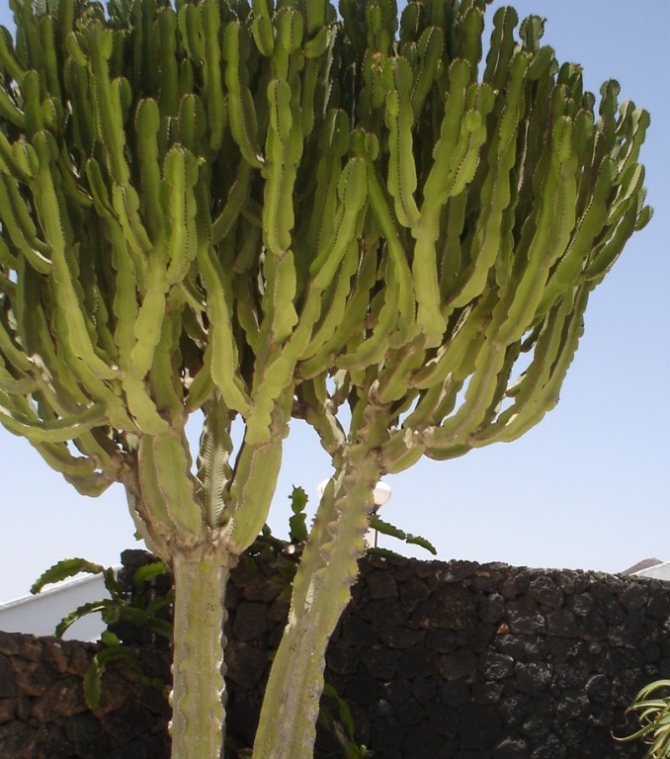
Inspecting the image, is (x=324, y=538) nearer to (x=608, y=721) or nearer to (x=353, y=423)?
(x=353, y=423)

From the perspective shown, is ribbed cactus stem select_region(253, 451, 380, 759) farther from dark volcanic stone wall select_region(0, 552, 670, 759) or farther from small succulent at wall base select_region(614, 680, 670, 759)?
small succulent at wall base select_region(614, 680, 670, 759)

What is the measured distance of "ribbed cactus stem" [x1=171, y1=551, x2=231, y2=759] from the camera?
14.5ft

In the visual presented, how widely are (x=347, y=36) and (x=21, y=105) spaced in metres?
1.46

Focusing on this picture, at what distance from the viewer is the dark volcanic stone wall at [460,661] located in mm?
6238

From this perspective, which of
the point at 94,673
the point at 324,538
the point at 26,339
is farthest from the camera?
the point at 94,673

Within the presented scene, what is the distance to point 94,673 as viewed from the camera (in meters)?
5.52

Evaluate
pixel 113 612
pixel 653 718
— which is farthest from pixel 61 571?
pixel 653 718

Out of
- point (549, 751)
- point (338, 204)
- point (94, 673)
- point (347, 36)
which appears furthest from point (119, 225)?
point (549, 751)

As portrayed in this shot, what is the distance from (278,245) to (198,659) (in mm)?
1757

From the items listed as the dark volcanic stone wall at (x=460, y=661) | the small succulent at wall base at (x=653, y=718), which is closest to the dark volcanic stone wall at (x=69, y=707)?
the dark volcanic stone wall at (x=460, y=661)

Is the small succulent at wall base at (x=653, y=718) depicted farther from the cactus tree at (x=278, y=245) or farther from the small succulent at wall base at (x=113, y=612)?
the small succulent at wall base at (x=113, y=612)

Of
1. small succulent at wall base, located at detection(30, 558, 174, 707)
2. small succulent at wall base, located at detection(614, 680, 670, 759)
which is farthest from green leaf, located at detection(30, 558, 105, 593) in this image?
small succulent at wall base, located at detection(614, 680, 670, 759)

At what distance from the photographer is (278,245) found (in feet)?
13.2

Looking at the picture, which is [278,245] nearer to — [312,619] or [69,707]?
[312,619]
